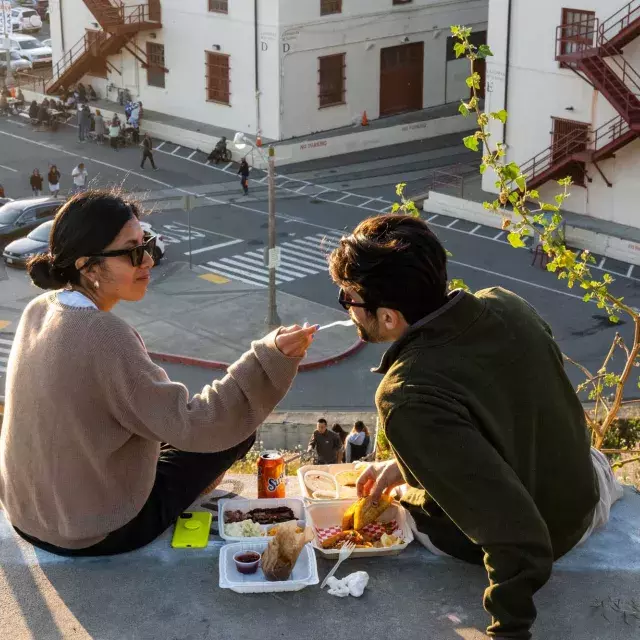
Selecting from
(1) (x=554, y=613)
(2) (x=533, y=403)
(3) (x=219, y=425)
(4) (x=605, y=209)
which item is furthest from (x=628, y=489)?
(4) (x=605, y=209)

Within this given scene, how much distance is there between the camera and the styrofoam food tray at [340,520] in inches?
259

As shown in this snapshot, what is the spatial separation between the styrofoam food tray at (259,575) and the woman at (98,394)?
579 mm

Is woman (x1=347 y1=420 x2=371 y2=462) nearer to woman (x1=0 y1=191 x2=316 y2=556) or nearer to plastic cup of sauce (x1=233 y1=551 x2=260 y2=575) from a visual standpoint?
plastic cup of sauce (x1=233 y1=551 x2=260 y2=575)

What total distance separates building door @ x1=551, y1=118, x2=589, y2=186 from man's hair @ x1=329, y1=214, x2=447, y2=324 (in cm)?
2750

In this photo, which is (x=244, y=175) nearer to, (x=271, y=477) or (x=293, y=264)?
(x=293, y=264)

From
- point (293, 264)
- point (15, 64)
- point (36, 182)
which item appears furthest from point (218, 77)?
point (15, 64)

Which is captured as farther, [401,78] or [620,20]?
[401,78]

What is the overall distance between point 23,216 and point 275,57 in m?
11.1

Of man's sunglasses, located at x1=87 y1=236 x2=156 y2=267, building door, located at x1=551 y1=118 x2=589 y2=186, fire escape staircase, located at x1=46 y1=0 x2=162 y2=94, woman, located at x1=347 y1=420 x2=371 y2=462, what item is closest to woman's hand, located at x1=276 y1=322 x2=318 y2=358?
man's sunglasses, located at x1=87 y1=236 x2=156 y2=267

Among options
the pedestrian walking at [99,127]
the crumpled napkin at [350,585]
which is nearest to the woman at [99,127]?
the pedestrian walking at [99,127]

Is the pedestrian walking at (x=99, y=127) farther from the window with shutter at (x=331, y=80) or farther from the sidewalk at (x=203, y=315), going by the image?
the sidewalk at (x=203, y=315)

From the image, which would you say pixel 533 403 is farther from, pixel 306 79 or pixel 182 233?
pixel 306 79

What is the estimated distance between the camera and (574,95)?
32062 millimetres

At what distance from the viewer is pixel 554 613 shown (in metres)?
6.10
